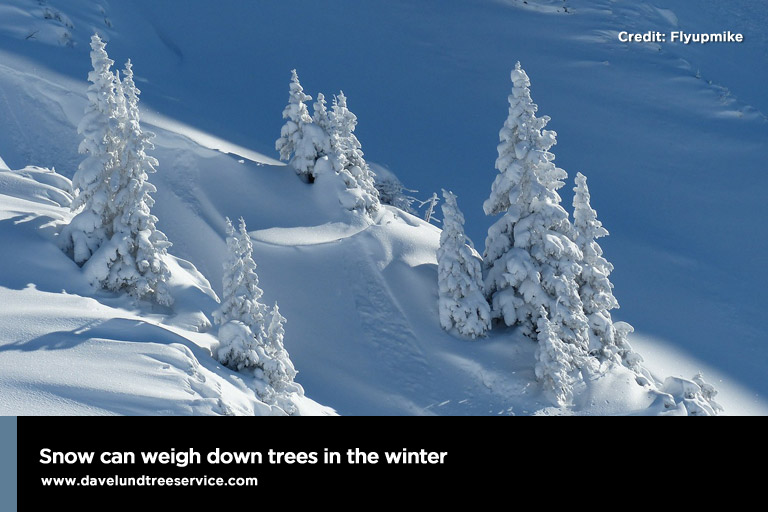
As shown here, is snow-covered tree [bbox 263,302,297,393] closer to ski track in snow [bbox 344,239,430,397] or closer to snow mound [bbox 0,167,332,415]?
snow mound [bbox 0,167,332,415]

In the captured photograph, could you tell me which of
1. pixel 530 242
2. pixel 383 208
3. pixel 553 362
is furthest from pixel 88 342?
pixel 383 208

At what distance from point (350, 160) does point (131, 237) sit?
10005mm

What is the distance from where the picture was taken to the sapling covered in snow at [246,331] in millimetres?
22000

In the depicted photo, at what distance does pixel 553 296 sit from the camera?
27094 mm

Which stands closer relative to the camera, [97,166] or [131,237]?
[131,237]

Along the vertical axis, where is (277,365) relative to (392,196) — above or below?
below

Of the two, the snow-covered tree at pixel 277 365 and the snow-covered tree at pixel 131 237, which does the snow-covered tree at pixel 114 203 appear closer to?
the snow-covered tree at pixel 131 237

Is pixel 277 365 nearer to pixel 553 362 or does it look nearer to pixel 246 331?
pixel 246 331

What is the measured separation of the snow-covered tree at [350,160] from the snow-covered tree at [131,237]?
807 cm

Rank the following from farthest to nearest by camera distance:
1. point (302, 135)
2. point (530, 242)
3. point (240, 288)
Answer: point (302, 135), point (530, 242), point (240, 288)

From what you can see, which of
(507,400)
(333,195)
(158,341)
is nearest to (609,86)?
(333,195)

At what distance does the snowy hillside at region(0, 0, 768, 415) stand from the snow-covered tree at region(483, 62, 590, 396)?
126 centimetres

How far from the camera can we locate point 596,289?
91.0 feet
